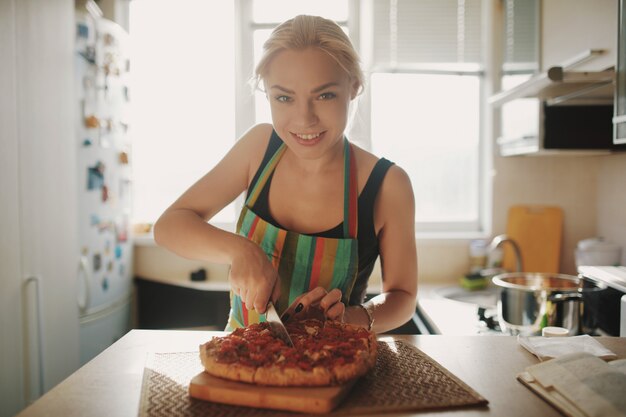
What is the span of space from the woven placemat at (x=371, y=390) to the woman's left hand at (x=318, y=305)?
0.12 meters

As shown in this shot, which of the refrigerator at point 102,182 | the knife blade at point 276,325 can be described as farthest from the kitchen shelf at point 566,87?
the refrigerator at point 102,182

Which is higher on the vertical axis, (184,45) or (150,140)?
(184,45)

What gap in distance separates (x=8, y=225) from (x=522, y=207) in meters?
2.42

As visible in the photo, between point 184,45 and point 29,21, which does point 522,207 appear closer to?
point 184,45

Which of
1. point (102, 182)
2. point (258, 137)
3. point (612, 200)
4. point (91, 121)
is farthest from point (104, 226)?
point (612, 200)

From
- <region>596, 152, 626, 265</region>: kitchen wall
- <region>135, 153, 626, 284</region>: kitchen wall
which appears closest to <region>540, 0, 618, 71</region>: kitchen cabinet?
<region>596, 152, 626, 265</region>: kitchen wall

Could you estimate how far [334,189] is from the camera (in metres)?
1.28

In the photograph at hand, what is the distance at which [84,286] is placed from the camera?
242 cm

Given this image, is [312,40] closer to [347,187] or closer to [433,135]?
[347,187]

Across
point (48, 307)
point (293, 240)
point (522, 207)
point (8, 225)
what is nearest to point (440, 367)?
point (293, 240)

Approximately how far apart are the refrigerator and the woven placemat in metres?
1.70

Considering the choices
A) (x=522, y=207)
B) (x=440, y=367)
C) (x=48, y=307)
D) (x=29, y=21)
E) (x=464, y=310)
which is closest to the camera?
(x=440, y=367)

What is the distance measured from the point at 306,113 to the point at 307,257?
1.10 feet

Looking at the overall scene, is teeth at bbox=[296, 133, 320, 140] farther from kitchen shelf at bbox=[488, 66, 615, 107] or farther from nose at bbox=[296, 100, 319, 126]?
kitchen shelf at bbox=[488, 66, 615, 107]
